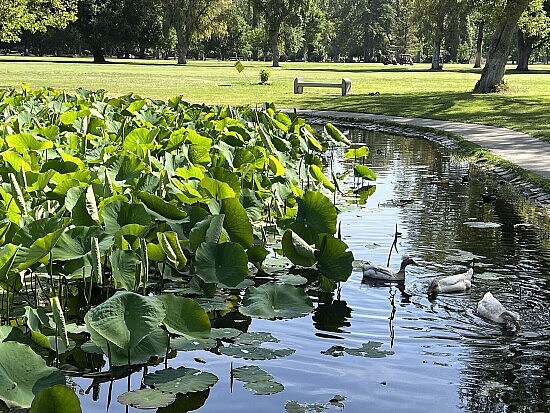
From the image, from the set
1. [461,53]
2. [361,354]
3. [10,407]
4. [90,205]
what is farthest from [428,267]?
[461,53]

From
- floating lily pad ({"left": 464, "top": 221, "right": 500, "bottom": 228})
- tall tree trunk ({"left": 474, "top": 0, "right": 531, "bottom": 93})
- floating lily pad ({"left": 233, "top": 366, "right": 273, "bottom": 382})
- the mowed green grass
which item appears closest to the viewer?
floating lily pad ({"left": 233, "top": 366, "right": 273, "bottom": 382})

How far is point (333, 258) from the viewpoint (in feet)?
17.1

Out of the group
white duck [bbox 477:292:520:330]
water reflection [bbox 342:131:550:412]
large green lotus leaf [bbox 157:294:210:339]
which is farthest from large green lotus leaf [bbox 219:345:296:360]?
white duck [bbox 477:292:520:330]

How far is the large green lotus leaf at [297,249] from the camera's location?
201 inches

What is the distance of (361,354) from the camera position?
180 inches

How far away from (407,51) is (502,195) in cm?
8632

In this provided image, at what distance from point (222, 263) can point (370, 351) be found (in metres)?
0.95

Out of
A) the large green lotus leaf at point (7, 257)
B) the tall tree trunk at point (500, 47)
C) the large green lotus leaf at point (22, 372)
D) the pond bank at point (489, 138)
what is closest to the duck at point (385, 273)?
the large green lotus leaf at point (7, 257)

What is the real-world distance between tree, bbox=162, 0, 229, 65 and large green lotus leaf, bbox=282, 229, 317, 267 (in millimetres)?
53823

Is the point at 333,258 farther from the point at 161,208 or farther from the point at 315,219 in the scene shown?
the point at 161,208

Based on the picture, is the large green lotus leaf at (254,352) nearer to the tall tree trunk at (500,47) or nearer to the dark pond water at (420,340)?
the dark pond water at (420,340)

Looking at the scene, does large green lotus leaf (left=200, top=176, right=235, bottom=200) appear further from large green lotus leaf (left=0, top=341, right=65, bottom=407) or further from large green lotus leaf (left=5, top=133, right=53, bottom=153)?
large green lotus leaf (left=0, top=341, right=65, bottom=407)

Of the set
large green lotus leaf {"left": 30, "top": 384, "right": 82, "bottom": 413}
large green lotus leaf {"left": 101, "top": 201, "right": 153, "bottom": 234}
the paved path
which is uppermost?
large green lotus leaf {"left": 101, "top": 201, "right": 153, "bottom": 234}

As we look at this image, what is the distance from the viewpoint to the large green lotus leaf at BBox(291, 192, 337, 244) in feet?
17.9
